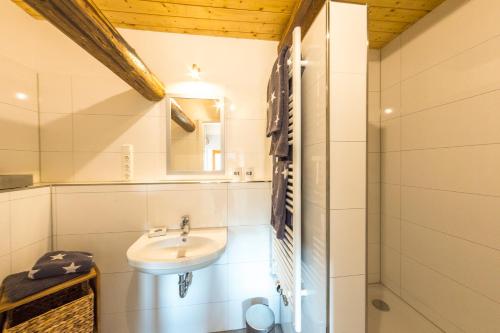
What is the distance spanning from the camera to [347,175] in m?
0.86

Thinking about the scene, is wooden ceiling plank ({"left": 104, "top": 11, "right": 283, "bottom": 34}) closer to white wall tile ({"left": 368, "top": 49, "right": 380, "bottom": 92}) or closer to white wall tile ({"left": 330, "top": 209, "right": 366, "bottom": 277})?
white wall tile ({"left": 368, "top": 49, "right": 380, "bottom": 92})

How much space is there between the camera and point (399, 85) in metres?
1.66

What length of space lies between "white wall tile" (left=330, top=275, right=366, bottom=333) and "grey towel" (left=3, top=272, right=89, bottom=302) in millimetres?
1448

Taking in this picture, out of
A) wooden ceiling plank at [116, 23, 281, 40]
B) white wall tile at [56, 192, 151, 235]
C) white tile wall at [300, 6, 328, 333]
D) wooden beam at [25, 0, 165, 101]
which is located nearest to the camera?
wooden beam at [25, 0, 165, 101]

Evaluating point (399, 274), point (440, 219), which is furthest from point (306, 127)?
point (399, 274)

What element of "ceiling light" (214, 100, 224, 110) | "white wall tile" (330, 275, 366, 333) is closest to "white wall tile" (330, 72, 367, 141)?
"white wall tile" (330, 275, 366, 333)

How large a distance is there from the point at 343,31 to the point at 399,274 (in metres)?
2.01

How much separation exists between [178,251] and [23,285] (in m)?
0.77

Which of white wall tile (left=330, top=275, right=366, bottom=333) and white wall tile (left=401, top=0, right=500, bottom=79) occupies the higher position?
white wall tile (left=401, top=0, right=500, bottom=79)

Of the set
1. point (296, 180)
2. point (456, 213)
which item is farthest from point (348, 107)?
point (456, 213)

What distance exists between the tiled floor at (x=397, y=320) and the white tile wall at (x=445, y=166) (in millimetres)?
57

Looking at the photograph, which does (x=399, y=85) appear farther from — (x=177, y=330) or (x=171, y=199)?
(x=177, y=330)

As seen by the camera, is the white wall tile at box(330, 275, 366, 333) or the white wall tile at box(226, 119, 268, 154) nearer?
the white wall tile at box(330, 275, 366, 333)

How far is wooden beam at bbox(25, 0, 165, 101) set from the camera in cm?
76
